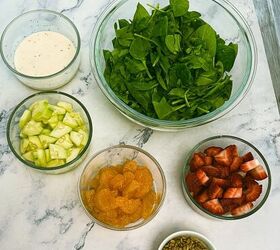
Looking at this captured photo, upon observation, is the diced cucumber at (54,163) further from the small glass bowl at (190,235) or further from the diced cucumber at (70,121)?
the small glass bowl at (190,235)

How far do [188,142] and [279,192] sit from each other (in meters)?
0.30

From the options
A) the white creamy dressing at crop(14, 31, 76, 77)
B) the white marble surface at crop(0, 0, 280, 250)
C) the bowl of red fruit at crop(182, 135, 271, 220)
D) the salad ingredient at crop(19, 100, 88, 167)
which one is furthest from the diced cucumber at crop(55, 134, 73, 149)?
the bowl of red fruit at crop(182, 135, 271, 220)

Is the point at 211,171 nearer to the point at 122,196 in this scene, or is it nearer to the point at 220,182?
the point at 220,182

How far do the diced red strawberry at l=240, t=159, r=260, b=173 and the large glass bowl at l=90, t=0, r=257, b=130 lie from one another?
0.15 metres

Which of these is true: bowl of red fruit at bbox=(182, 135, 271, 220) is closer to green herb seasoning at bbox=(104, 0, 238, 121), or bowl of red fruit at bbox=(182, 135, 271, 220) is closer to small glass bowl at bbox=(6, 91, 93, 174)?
green herb seasoning at bbox=(104, 0, 238, 121)

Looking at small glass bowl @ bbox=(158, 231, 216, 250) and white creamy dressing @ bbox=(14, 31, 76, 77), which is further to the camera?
white creamy dressing @ bbox=(14, 31, 76, 77)

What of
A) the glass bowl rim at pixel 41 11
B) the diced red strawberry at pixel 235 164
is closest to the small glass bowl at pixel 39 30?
the glass bowl rim at pixel 41 11

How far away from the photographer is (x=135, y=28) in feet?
4.59

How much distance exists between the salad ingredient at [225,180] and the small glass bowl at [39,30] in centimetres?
45

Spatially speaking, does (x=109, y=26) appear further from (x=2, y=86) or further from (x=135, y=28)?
(x=2, y=86)

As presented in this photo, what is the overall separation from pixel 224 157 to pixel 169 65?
30cm

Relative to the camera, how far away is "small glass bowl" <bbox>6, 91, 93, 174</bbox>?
1.39m

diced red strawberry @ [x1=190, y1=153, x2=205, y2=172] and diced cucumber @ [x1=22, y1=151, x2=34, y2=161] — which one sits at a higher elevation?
diced red strawberry @ [x1=190, y1=153, x2=205, y2=172]

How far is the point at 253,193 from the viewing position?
137 cm
